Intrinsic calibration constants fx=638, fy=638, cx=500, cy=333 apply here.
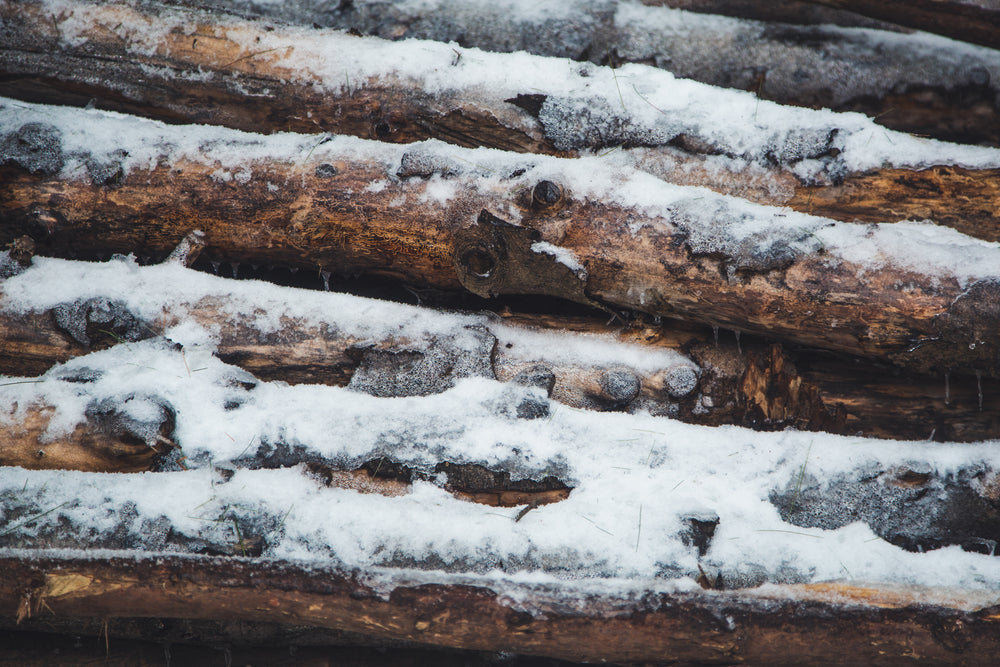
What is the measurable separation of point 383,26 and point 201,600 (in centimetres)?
236

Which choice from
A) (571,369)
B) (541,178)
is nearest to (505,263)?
(541,178)

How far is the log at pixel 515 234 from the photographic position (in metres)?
1.94

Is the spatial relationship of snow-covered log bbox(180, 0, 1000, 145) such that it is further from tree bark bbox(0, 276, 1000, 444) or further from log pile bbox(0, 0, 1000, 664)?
tree bark bbox(0, 276, 1000, 444)

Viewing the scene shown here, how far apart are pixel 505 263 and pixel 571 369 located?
0.43 metres

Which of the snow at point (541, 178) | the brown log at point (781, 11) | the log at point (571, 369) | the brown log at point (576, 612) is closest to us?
the brown log at point (576, 612)

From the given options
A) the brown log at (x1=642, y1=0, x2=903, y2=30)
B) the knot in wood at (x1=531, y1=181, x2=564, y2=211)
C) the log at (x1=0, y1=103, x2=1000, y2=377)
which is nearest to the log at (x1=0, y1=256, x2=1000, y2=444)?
the log at (x1=0, y1=103, x2=1000, y2=377)

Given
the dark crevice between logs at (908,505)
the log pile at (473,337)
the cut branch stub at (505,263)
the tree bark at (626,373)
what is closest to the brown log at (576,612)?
the log pile at (473,337)

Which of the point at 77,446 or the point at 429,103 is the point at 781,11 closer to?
the point at 429,103

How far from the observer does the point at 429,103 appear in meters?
2.40

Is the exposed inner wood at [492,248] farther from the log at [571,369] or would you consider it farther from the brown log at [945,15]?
the brown log at [945,15]

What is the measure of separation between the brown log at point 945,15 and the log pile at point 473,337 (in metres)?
0.01

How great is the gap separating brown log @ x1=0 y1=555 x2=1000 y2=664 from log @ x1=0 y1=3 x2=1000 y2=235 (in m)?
1.35

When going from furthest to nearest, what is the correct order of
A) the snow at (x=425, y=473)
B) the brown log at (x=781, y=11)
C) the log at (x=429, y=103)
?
1. the brown log at (x=781, y=11)
2. the log at (x=429, y=103)
3. the snow at (x=425, y=473)

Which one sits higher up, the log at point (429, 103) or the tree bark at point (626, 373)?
the log at point (429, 103)
